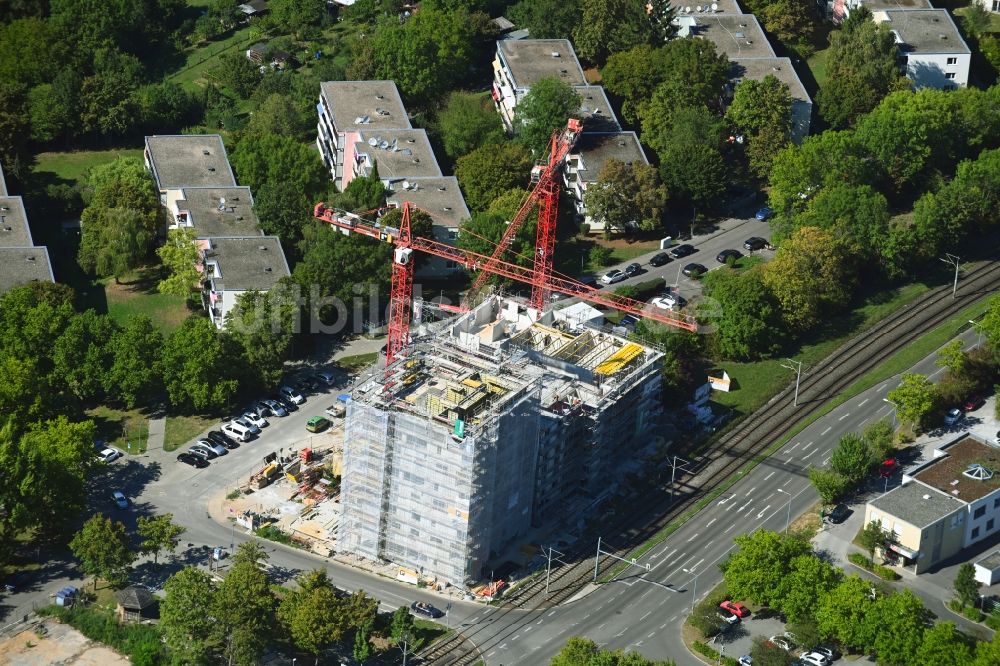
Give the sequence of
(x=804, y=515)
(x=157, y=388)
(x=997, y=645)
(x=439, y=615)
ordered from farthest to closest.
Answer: (x=157, y=388), (x=804, y=515), (x=439, y=615), (x=997, y=645)

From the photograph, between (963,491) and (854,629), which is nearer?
(854,629)

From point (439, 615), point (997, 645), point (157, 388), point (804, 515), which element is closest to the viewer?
point (997, 645)

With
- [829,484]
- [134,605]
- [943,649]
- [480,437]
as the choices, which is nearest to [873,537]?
[829,484]

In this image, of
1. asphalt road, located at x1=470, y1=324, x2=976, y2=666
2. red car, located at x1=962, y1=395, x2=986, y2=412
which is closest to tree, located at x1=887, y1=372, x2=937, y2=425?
red car, located at x1=962, y1=395, x2=986, y2=412

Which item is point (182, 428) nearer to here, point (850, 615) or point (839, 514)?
point (839, 514)

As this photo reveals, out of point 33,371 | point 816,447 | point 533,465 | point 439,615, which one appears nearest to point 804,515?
point 816,447

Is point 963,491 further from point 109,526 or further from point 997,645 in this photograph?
point 109,526

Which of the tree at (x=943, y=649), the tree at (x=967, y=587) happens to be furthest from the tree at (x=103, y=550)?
the tree at (x=967, y=587)
